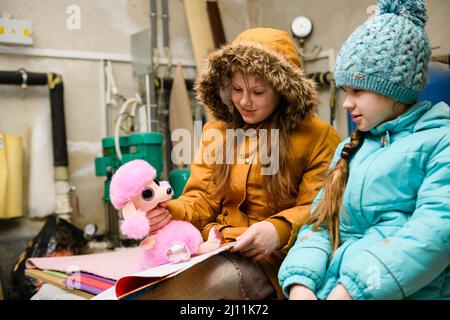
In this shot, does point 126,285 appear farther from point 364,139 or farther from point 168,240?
point 364,139

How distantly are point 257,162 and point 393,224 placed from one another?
414 millimetres

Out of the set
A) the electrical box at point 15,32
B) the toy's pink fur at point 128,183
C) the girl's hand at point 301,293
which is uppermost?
the electrical box at point 15,32

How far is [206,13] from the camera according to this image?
93.0 inches

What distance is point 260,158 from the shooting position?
108 cm

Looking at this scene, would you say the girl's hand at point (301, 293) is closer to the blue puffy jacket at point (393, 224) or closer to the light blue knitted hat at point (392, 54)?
the blue puffy jacket at point (393, 224)

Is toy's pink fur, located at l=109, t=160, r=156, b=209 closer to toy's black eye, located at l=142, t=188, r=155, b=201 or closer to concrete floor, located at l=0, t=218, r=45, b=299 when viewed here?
toy's black eye, located at l=142, t=188, r=155, b=201

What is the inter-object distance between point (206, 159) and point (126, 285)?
479 mm

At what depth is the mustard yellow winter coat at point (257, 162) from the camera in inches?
40.6

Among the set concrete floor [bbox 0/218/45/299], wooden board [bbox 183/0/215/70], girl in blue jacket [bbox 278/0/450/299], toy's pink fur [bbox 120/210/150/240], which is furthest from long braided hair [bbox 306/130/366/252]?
concrete floor [bbox 0/218/45/299]

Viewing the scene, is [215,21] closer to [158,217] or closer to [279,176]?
[279,176]

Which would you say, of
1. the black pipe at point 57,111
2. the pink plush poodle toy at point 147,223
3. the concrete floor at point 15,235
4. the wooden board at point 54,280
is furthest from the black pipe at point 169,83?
the pink plush poodle toy at point 147,223

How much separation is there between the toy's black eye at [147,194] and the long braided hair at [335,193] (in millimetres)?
344

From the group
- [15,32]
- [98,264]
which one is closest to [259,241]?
[98,264]

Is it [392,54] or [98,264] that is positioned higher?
[392,54]
